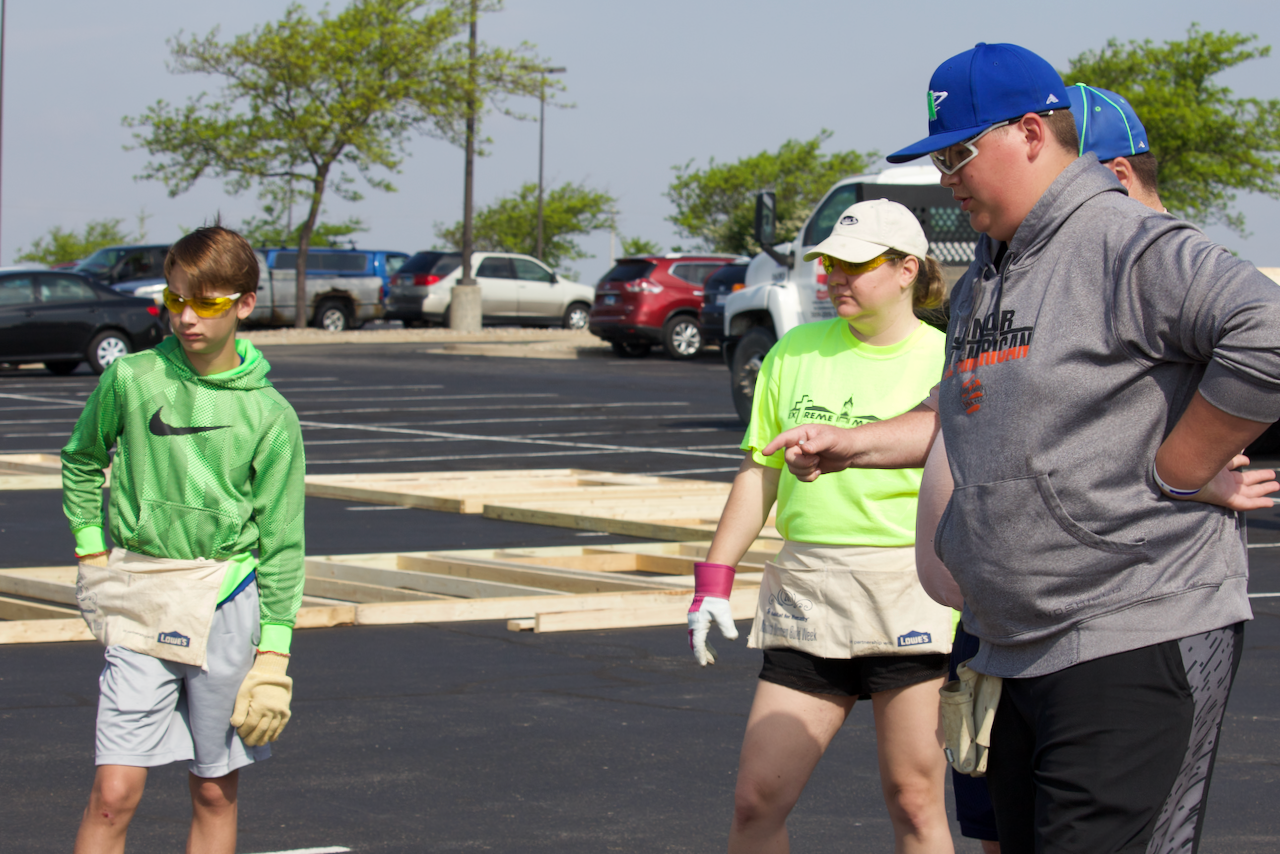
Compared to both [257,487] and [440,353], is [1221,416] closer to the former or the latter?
[257,487]

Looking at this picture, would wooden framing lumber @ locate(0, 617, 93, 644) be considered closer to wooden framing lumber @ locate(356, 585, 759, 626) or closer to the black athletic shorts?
wooden framing lumber @ locate(356, 585, 759, 626)

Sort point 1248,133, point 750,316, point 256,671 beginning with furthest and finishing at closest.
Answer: point 1248,133, point 750,316, point 256,671

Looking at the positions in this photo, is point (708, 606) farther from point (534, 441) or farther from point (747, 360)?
point (747, 360)

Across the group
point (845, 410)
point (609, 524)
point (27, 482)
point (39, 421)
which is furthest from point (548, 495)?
point (39, 421)

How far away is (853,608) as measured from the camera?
3918 mm

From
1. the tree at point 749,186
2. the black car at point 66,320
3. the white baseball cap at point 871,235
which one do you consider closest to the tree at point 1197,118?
the tree at point 749,186

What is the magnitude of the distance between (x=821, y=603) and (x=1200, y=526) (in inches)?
Result: 54.4

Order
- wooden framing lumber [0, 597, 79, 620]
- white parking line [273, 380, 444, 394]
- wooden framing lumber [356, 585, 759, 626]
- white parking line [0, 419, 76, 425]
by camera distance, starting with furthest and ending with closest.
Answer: white parking line [273, 380, 444, 394]
white parking line [0, 419, 76, 425]
wooden framing lumber [356, 585, 759, 626]
wooden framing lumber [0, 597, 79, 620]

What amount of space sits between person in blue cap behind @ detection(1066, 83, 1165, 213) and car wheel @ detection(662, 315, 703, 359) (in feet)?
95.2

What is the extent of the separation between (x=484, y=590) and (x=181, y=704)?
450 centimetres

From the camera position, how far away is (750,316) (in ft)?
59.7

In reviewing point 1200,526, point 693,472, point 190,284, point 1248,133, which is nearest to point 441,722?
point 190,284

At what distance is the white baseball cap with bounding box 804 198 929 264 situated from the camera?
4.03 m

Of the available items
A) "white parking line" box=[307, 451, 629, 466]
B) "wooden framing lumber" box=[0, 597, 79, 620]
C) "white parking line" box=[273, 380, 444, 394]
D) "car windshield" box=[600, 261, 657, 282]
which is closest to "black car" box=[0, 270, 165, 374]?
"white parking line" box=[273, 380, 444, 394]
